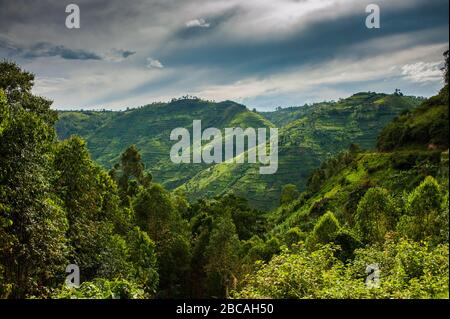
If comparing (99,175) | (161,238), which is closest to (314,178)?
(161,238)

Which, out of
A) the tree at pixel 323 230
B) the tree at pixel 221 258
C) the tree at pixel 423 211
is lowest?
the tree at pixel 221 258

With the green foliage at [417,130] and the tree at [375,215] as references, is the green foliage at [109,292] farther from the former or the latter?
the green foliage at [417,130]

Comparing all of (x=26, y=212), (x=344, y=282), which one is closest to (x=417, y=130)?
(x=344, y=282)

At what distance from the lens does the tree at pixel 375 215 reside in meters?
55.0

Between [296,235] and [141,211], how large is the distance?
89.8 feet

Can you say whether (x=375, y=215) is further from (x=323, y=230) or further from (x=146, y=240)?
(x=146, y=240)

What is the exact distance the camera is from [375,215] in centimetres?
5609

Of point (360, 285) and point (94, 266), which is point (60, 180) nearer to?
point (94, 266)

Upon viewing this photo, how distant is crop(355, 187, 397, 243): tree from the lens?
55000 mm

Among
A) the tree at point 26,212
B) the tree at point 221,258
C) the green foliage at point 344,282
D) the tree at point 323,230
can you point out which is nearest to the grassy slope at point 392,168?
the tree at point 323,230

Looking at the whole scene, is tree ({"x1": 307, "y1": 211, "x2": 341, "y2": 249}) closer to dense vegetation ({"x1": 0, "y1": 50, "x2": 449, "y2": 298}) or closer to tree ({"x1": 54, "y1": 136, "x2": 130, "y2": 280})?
dense vegetation ({"x1": 0, "y1": 50, "x2": 449, "y2": 298})

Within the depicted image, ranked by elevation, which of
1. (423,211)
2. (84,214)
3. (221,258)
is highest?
(84,214)

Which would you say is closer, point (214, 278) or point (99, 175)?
point (99, 175)

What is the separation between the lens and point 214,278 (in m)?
55.3
